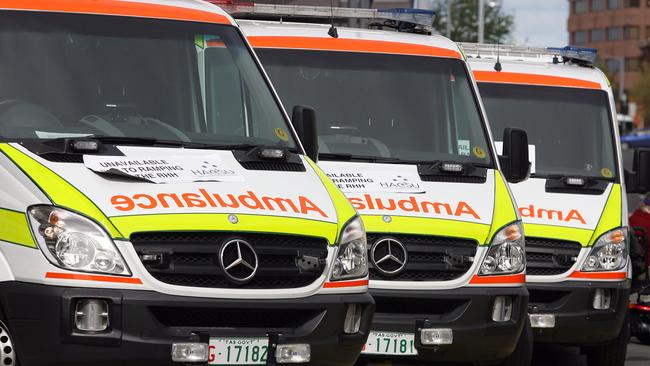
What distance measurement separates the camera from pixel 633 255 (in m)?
13.9

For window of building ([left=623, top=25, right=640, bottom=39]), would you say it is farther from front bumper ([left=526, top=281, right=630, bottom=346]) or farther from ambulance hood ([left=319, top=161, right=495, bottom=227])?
ambulance hood ([left=319, top=161, right=495, bottom=227])

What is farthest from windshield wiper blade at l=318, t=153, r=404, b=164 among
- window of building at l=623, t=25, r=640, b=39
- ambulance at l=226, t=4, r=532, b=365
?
window of building at l=623, t=25, r=640, b=39

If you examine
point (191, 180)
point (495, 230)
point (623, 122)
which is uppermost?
point (191, 180)

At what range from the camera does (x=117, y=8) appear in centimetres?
811

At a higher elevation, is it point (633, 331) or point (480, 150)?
point (480, 150)

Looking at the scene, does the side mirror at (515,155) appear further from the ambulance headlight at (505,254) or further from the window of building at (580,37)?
the window of building at (580,37)

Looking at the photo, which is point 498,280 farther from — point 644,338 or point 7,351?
point 644,338

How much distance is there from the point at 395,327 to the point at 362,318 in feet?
4.63

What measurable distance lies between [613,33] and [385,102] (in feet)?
485

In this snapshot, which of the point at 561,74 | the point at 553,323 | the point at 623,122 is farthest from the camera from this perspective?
the point at 623,122

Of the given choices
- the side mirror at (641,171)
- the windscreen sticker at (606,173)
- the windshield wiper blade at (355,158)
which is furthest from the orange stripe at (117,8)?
the side mirror at (641,171)

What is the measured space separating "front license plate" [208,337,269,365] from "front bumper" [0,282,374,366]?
0.09ft

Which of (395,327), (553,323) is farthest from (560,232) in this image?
(395,327)

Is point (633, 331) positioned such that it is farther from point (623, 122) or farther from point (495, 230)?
point (623, 122)
